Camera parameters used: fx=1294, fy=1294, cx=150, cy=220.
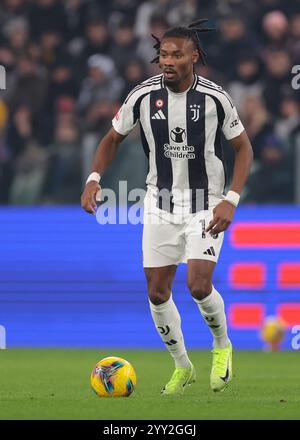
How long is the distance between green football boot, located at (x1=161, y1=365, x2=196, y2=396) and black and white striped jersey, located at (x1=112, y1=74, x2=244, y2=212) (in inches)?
41.9

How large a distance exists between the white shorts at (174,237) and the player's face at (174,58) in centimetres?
87

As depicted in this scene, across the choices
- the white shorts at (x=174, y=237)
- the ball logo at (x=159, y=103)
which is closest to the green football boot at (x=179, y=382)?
the white shorts at (x=174, y=237)

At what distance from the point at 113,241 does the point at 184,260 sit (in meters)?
4.82

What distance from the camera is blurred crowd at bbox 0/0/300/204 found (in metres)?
12.9

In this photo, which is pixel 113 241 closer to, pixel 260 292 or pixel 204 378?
Answer: pixel 260 292

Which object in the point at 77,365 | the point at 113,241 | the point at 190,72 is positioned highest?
the point at 190,72

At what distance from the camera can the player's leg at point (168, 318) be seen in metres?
8.36

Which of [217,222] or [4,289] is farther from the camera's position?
[4,289]

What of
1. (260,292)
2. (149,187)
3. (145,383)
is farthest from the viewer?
(260,292)

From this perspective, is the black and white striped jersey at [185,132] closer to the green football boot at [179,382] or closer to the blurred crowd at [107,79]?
the green football boot at [179,382]

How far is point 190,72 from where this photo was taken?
8.33 meters

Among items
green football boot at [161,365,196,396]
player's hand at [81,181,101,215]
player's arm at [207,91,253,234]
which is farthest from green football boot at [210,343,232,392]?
player's hand at [81,181,101,215]

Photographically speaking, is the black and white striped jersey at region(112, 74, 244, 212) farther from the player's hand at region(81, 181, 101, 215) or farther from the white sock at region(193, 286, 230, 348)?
the white sock at region(193, 286, 230, 348)

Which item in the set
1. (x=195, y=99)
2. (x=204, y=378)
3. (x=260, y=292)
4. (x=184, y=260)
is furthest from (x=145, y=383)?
(x=260, y=292)
